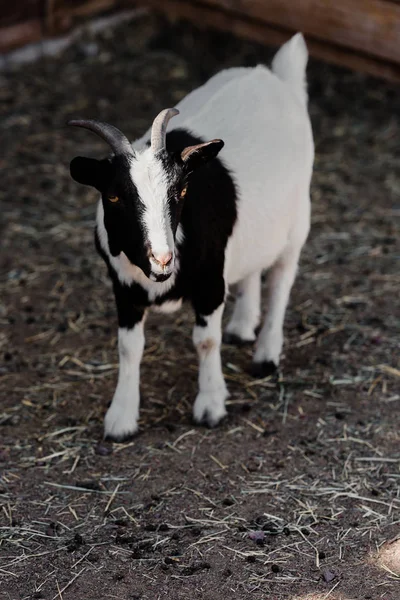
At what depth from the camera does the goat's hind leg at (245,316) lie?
6250mm

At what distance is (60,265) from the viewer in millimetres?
7230

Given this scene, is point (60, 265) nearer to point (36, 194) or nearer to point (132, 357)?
point (36, 194)

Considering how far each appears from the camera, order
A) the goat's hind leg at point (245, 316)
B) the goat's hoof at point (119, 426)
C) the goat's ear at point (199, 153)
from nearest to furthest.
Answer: the goat's ear at point (199, 153)
the goat's hoof at point (119, 426)
the goat's hind leg at point (245, 316)

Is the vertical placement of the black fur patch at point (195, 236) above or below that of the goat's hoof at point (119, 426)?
above

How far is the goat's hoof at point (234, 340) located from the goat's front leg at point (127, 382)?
105 centimetres

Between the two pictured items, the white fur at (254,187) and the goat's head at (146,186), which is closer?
the goat's head at (146,186)

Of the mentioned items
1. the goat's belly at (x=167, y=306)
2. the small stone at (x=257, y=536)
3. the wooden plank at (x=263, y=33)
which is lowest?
the wooden plank at (x=263, y=33)

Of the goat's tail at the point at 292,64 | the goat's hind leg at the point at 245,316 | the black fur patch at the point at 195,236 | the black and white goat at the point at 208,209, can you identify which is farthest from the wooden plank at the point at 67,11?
the black fur patch at the point at 195,236

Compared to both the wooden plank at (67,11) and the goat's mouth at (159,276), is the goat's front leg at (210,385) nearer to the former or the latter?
the goat's mouth at (159,276)

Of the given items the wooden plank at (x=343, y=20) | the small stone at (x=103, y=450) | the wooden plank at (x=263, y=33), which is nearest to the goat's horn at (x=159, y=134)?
the small stone at (x=103, y=450)

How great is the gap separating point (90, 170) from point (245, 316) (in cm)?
205

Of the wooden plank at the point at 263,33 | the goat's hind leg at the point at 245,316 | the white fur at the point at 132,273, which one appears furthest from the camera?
the wooden plank at the point at 263,33

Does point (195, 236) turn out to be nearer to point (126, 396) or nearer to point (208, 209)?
point (208, 209)

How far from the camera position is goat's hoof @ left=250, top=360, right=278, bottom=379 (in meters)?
5.97
